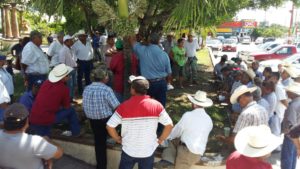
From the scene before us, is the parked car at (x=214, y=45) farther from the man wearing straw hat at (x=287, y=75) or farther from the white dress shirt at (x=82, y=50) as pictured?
the man wearing straw hat at (x=287, y=75)

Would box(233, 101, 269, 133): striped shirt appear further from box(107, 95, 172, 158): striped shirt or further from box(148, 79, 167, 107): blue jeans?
box(148, 79, 167, 107): blue jeans

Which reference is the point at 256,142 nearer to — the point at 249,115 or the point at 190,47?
the point at 249,115

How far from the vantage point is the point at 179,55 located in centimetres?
1045

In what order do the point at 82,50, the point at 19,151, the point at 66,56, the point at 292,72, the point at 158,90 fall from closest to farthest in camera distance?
the point at 19,151 → the point at 158,90 → the point at 292,72 → the point at 66,56 → the point at 82,50

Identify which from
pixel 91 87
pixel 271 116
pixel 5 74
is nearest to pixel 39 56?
pixel 5 74

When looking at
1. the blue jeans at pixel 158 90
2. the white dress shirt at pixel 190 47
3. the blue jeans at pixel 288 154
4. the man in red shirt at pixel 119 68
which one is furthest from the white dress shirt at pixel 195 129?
the white dress shirt at pixel 190 47

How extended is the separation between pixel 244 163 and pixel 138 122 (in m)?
1.35

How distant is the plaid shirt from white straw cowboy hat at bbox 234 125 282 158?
206cm

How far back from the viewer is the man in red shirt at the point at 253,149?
3.05m

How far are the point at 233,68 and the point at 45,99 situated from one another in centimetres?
549

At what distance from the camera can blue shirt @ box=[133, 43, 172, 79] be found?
604 centimetres

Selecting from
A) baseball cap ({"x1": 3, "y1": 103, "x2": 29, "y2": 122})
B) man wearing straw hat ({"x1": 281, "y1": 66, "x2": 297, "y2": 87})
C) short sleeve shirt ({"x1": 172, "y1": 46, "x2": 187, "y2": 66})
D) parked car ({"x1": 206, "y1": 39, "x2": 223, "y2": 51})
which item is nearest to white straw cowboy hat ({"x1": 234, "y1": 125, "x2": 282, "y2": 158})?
baseball cap ({"x1": 3, "y1": 103, "x2": 29, "y2": 122})

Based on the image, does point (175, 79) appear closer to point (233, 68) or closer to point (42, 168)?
point (233, 68)

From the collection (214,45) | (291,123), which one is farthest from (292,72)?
(214,45)
